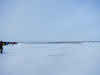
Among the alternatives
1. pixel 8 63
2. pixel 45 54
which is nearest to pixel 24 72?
pixel 8 63

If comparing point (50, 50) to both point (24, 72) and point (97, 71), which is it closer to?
point (24, 72)

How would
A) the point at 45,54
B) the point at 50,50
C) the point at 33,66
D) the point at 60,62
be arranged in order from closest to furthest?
the point at 33,66 < the point at 60,62 < the point at 45,54 < the point at 50,50

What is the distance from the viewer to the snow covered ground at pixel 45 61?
1.67m

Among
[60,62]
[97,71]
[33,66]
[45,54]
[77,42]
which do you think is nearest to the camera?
[97,71]

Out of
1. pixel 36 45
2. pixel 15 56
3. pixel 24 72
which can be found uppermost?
pixel 36 45

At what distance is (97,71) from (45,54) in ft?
4.22

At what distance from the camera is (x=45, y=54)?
7.82ft

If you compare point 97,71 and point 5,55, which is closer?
point 97,71

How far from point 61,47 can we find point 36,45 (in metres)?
0.86

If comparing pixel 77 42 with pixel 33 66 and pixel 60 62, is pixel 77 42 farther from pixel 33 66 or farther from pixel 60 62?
pixel 33 66

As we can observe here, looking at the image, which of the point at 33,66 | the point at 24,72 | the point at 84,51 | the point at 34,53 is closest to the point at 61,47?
the point at 84,51

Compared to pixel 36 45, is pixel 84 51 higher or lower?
lower

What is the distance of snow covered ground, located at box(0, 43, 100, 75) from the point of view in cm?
167

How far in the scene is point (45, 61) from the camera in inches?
81.9
